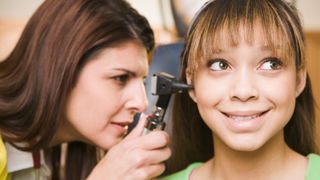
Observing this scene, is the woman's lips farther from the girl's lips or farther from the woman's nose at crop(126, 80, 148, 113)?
the girl's lips

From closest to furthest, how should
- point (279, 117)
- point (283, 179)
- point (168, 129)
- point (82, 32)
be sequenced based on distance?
point (279, 117), point (283, 179), point (82, 32), point (168, 129)

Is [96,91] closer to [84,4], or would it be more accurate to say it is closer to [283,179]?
[84,4]

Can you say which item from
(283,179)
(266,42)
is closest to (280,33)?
(266,42)

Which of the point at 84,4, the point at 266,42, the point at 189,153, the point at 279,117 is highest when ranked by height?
the point at 84,4

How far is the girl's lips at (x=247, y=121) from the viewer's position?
79 centimetres

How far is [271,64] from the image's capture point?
0.81 m

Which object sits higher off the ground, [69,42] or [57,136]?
[69,42]

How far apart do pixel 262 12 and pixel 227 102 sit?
0.63 ft

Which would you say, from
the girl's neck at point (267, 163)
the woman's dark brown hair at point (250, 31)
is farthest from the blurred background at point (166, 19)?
the girl's neck at point (267, 163)

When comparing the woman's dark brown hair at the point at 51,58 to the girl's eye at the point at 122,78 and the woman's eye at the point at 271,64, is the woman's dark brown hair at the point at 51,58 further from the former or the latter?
the woman's eye at the point at 271,64

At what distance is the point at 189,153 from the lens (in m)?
1.12

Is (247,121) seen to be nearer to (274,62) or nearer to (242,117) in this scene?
(242,117)

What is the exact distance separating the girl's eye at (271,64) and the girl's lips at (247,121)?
8 centimetres

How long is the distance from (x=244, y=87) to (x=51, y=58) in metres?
0.51
